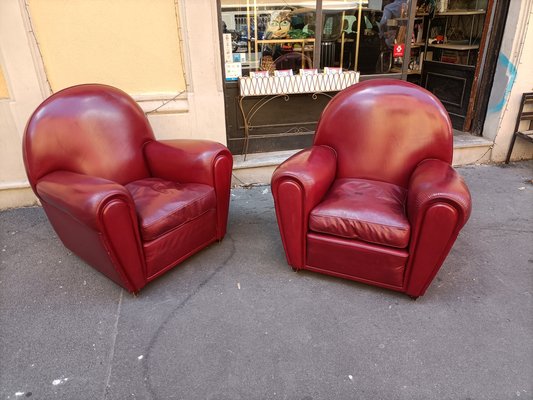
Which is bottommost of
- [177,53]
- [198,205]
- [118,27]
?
[198,205]

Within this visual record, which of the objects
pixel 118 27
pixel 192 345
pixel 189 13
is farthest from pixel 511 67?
pixel 192 345

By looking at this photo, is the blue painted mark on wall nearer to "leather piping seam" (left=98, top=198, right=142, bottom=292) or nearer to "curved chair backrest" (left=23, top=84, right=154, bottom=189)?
"curved chair backrest" (left=23, top=84, right=154, bottom=189)

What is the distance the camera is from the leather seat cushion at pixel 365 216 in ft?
5.92

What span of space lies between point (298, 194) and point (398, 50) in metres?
2.35

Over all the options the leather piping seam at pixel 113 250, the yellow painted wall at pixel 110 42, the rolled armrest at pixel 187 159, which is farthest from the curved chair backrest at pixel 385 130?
the yellow painted wall at pixel 110 42

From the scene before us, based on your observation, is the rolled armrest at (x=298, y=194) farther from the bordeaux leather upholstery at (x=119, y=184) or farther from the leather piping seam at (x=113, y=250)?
the leather piping seam at (x=113, y=250)

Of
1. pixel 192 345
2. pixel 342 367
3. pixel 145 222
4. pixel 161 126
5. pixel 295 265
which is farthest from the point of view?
pixel 161 126

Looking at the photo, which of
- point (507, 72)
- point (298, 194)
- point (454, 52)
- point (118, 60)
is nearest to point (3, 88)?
point (118, 60)

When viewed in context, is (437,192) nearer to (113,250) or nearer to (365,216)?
(365,216)

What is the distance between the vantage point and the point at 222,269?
2.20 m

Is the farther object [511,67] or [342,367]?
[511,67]

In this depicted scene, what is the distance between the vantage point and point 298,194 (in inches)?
74.7

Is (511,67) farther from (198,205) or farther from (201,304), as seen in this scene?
(201,304)

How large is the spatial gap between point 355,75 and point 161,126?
69.5 inches
